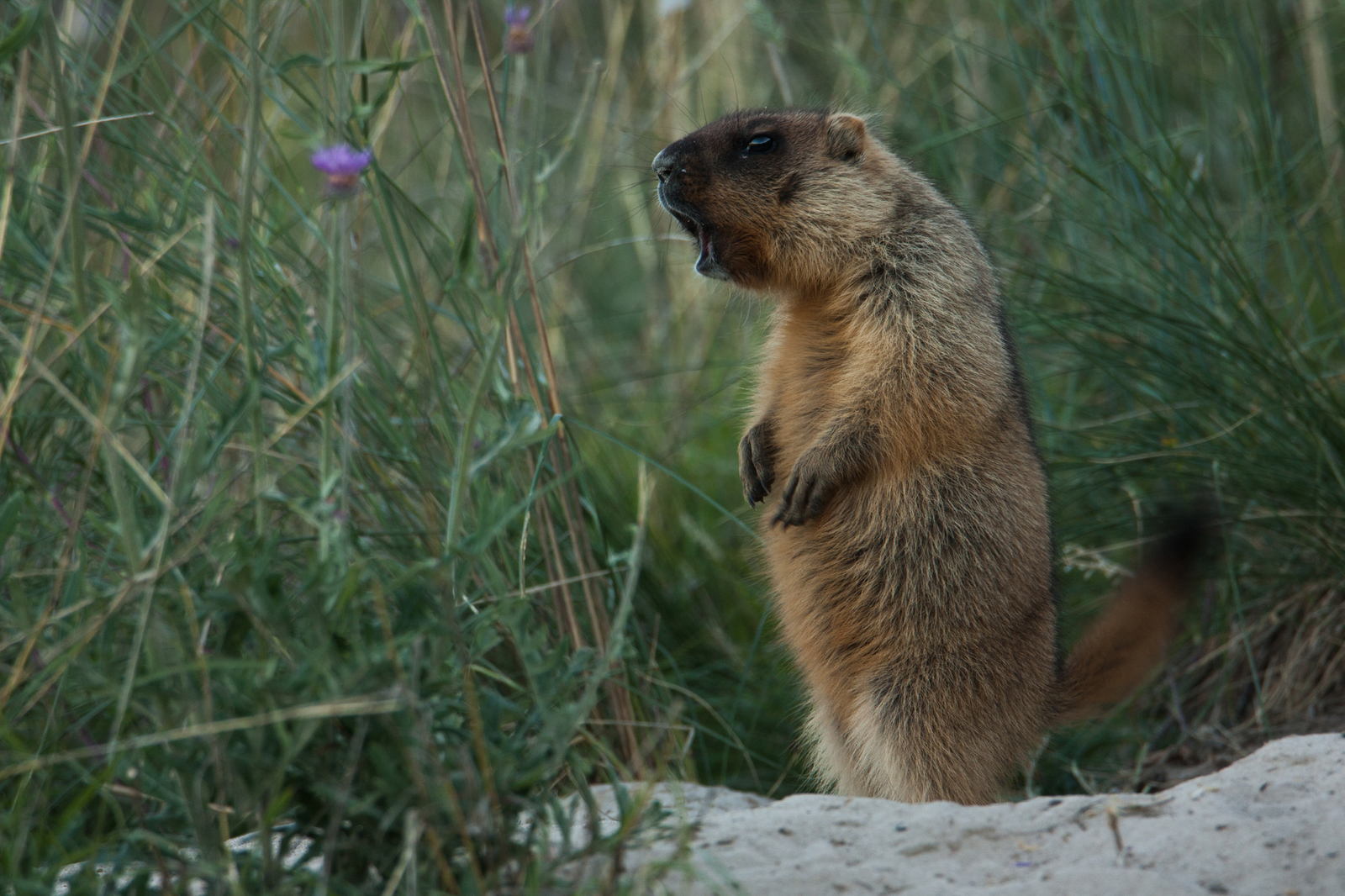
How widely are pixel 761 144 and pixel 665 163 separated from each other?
1.06 feet

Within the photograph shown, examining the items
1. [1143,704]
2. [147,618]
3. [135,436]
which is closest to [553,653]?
[147,618]

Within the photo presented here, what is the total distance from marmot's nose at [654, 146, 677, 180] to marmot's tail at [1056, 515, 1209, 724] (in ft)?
5.90

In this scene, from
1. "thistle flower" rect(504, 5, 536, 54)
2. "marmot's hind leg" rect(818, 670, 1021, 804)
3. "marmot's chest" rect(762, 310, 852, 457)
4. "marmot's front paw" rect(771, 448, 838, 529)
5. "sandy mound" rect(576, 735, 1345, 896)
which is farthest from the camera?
"marmot's chest" rect(762, 310, 852, 457)

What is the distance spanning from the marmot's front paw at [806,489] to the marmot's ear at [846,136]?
1.03 meters

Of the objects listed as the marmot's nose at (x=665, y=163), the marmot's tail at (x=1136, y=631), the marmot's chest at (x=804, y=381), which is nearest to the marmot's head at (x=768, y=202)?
the marmot's nose at (x=665, y=163)

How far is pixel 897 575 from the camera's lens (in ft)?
10.5

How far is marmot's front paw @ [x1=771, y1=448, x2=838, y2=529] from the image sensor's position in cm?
326

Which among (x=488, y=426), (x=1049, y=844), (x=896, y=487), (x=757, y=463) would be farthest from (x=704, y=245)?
(x=1049, y=844)

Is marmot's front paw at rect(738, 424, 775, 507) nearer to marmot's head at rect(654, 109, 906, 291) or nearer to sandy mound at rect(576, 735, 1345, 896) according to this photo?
marmot's head at rect(654, 109, 906, 291)

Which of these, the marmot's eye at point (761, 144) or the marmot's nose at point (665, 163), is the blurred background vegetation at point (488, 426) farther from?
the marmot's eye at point (761, 144)

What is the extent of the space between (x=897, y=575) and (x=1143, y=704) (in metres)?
1.49

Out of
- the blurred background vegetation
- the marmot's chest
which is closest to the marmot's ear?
the blurred background vegetation

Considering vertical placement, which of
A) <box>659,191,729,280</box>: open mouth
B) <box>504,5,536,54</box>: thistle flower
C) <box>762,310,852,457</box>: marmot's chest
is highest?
<box>504,5,536,54</box>: thistle flower

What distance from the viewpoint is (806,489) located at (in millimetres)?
3287
